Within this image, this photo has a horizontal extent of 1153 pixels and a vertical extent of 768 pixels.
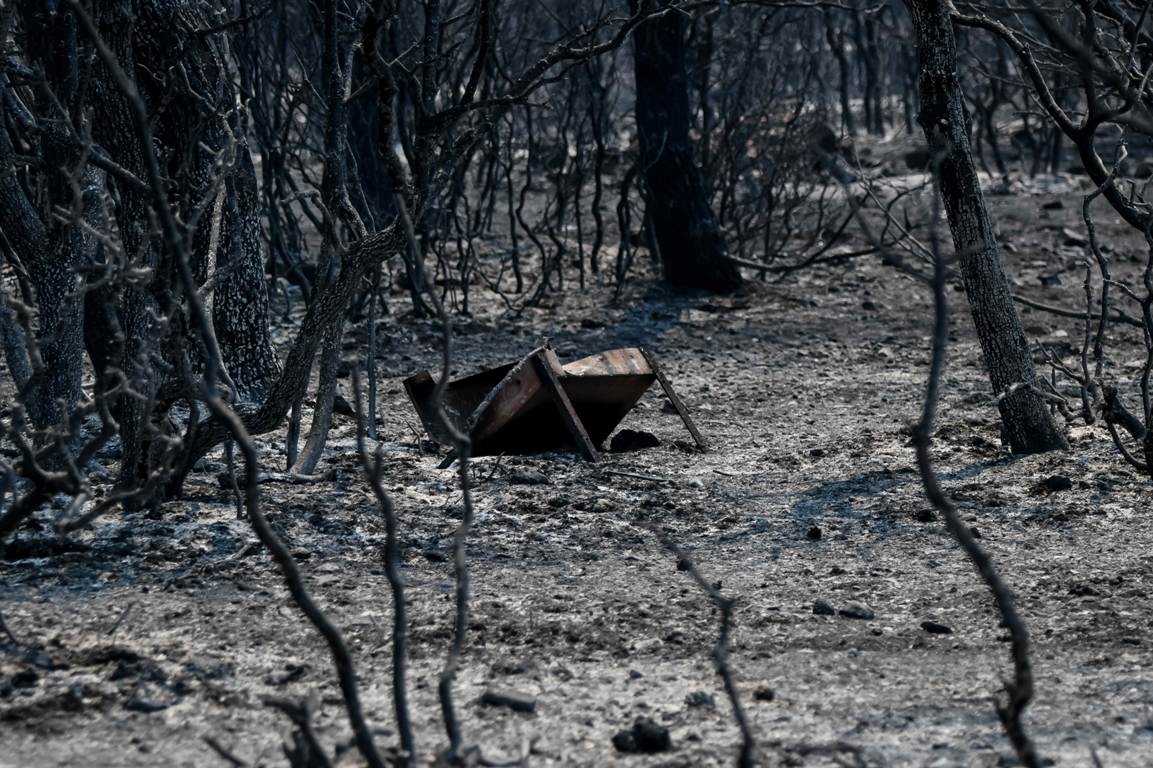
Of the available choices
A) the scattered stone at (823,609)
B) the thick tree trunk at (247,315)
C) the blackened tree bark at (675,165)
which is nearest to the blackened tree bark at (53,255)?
the thick tree trunk at (247,315)

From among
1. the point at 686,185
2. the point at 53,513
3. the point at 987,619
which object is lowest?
the point at 987,619

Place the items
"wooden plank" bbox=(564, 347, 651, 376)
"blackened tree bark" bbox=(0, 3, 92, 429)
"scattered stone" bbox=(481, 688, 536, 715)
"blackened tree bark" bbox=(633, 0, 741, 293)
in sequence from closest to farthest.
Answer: "scattered stone" bbox=(481, 688, 536, 715) → "blackened tree bark" bbox=(0, 3, 92, 429) → "wooden plank" bbox=(564, 347, 651, 376) → "blackened tree bark" bbox=(633, 0, 741, 293)

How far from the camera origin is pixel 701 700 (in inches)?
143

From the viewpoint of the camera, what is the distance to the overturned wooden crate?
6305 mm

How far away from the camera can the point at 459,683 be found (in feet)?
12.4

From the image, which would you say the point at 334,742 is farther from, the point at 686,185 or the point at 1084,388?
the point at 686,185

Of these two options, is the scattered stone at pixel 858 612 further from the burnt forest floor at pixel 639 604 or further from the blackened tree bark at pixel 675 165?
the blackened tree bark at pixel 675 165

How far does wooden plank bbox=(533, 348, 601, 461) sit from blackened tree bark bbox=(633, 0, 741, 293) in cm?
485

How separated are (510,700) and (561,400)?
9.19ft

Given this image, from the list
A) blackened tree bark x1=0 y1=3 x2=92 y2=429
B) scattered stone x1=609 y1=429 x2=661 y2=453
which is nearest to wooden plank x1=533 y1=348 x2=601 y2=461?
scattered stone x1=609 y1=429 x2=661 y2=453

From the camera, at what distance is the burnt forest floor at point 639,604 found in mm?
3453

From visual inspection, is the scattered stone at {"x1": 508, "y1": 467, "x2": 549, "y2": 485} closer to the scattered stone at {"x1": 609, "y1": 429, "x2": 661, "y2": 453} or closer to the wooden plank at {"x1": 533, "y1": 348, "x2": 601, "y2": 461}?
the wooden plank at {"x1": 533, "y1": 348, "x2": 601, "y2": 461}

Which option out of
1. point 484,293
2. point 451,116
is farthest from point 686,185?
point 451,116

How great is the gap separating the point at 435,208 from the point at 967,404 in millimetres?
4579
